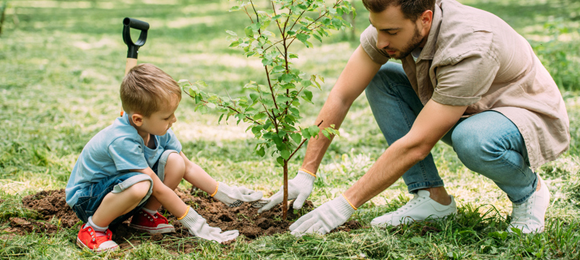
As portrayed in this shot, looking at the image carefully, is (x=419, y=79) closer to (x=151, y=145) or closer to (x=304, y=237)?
(x=304, y=237)

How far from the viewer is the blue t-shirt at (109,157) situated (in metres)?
2.15

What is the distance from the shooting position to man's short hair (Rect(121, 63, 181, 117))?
2.15 m

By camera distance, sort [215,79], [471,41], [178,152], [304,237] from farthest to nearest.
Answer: [215,79], [178,152], [304,237], [471,41]

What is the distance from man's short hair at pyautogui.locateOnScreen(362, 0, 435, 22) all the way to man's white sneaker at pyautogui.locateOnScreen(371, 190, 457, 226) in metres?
1.05

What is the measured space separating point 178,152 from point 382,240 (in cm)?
125

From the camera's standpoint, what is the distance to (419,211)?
254cm

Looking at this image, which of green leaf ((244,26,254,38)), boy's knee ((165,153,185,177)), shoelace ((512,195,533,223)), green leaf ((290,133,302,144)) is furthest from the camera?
boy's knee ((165,153,185,177))

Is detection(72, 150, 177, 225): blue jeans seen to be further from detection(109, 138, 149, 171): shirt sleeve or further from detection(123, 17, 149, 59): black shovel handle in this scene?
detection(123, 17, 149, 59): black shovel handle

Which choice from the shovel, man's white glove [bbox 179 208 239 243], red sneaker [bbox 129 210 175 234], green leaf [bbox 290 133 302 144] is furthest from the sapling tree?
red sneaker [bbox 129 210 175 234]

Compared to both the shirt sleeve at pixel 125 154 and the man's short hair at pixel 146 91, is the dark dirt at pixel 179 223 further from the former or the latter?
the man's short hair at pixel 146 91

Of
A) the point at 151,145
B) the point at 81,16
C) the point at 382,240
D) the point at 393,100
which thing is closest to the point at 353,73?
the point at 393,100

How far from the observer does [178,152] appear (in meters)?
2.58

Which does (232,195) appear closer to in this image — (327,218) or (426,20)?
(327,218)

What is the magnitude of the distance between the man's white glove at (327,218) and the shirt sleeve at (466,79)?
71 centimetres
